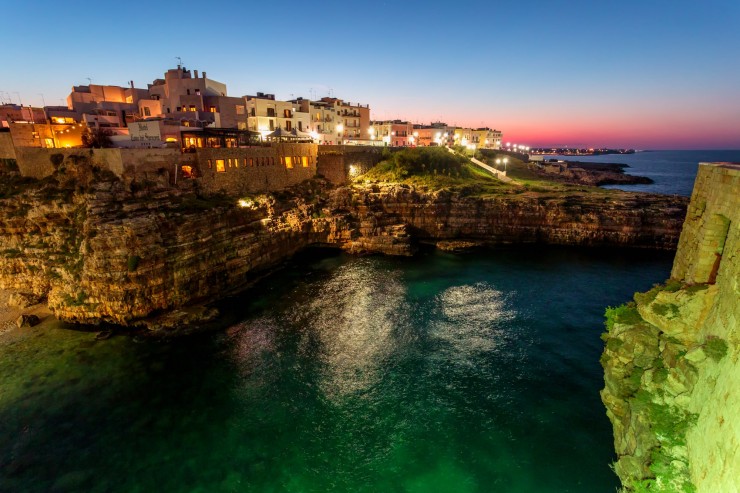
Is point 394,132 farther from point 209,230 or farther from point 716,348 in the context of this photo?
point 716,348

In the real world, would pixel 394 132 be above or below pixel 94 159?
above

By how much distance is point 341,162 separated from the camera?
60.6 metres

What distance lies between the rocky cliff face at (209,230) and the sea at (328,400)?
12.9ft

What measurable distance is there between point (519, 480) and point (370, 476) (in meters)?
7.34

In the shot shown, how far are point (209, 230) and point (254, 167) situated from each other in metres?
14.6

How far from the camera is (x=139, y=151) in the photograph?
37.6 meters

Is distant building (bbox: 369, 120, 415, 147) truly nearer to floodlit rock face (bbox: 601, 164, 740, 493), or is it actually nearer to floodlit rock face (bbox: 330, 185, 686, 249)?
floodlit rock face (bbox: 330, 185, 686, 249)

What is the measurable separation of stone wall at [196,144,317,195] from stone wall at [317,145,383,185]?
1608mm

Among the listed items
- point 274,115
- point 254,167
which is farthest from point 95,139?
point 274,115

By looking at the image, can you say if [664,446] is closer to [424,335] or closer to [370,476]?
[370,476]

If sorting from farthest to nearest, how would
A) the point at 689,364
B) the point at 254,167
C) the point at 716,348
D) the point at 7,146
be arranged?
the point at 254,167 < the point at 7,146 < the point at 689,364 < the point at 716,348

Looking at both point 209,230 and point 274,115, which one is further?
point 274,115

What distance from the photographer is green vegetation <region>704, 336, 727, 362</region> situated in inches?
377

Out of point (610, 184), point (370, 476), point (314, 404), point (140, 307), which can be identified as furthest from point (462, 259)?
point (610, 184)
